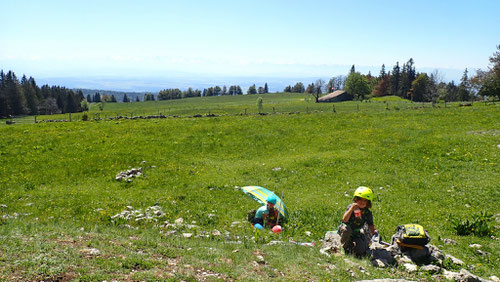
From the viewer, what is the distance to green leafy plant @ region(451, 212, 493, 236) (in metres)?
11.3

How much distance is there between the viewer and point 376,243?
31.9ft

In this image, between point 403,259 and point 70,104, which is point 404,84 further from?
point 70,104

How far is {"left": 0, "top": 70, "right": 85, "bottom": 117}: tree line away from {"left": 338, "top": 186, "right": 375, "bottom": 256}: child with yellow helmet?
453ft

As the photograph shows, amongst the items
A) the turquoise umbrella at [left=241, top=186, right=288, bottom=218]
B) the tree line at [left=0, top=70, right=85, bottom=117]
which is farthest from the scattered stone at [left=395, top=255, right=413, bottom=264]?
the tree line at [left=0, top=70, right=85, bottom=117]

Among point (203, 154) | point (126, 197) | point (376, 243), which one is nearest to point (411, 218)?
point (376, 243)

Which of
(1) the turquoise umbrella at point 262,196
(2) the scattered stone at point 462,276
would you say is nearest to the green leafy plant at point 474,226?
(2) the scattered stone at point 462,276

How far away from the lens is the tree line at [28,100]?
387 ft

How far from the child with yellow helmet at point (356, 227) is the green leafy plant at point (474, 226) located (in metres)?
4.81

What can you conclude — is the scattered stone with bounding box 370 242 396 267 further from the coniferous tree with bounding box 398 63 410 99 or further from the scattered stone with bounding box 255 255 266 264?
the coniferous tree with bounding box 398 63 410 99

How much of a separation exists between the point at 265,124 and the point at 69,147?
21.0 m

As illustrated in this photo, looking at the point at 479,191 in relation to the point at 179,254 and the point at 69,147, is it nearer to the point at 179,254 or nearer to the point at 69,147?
the point at 179,254

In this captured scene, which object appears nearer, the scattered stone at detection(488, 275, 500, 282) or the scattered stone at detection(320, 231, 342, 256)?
the scattered stone at detection(488, 275, 500, 282)

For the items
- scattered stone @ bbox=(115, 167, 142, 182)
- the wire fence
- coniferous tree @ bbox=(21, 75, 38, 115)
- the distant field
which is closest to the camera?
scattered stone @ bbox=(115, 167, 142, 182)

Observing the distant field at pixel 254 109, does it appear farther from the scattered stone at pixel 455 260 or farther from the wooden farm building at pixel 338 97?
the scattered stone at pixel 455 260
